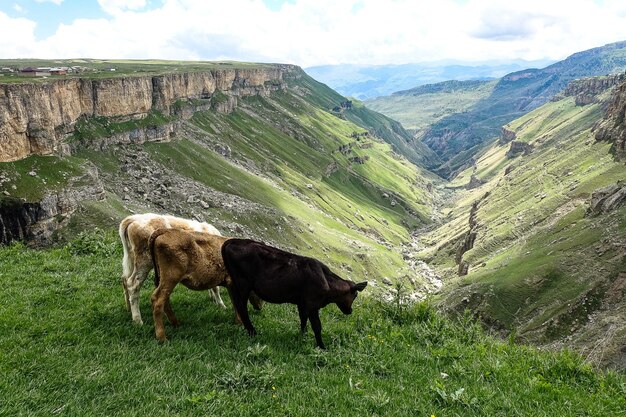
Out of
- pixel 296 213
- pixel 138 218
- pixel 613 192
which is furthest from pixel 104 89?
pixel 613 192

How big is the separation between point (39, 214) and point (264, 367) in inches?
2919

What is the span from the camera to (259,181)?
150 meters

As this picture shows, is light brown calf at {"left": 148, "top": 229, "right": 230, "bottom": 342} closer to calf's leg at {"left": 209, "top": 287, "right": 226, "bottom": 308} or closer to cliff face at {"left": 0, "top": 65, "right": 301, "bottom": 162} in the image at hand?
calf's leg at {"left": 209, "top": 287, "right": 226, "bottom": 308}

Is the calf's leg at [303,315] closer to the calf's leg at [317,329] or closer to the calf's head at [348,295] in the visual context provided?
the calf's leg at [317,329]

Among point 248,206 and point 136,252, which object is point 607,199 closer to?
point 248,206

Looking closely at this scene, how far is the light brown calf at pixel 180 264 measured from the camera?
513 inches

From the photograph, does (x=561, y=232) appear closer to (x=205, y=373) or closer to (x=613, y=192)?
(x=613, y=192)

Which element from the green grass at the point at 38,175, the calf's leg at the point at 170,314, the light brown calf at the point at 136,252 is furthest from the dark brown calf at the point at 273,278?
the green grass at the point at 38,175

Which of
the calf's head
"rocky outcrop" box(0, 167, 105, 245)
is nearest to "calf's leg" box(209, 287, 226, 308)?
the calf's head

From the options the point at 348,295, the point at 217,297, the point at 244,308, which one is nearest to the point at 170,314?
the point at 244,308

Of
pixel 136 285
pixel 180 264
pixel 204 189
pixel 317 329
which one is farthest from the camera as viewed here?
pixel 204 189

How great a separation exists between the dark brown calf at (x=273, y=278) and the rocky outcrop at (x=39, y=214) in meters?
68.9

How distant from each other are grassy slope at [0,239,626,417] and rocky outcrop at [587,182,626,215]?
402 feet

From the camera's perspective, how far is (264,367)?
11570 millimetres
